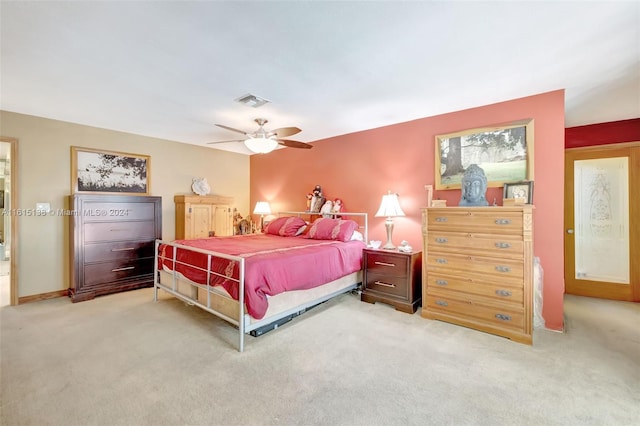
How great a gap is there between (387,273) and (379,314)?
1.66 feet

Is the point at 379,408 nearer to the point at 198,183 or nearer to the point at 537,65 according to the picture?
the point at 537,65

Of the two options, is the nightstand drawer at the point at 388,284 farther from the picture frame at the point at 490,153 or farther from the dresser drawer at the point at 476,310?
the picture frame at the point at 490,153

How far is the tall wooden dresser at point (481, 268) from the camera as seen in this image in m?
2.61

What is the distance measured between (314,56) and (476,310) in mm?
2808

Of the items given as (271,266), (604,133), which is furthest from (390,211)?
(604,133)

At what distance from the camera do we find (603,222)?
12.9ft

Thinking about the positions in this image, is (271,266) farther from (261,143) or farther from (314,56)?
(314,56)

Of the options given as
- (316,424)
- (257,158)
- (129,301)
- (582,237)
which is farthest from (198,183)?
(582,237)

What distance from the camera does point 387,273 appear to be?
352 centimetres

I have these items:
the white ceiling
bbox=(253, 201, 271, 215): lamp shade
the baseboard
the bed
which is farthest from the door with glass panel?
the baseboard

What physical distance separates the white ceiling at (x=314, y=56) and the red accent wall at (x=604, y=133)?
23 centimetres

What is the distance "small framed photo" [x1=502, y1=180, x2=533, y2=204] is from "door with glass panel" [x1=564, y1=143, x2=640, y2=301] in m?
1.81

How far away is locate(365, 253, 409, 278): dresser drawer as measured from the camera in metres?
3.39

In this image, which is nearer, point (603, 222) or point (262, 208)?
point (603, 222)
